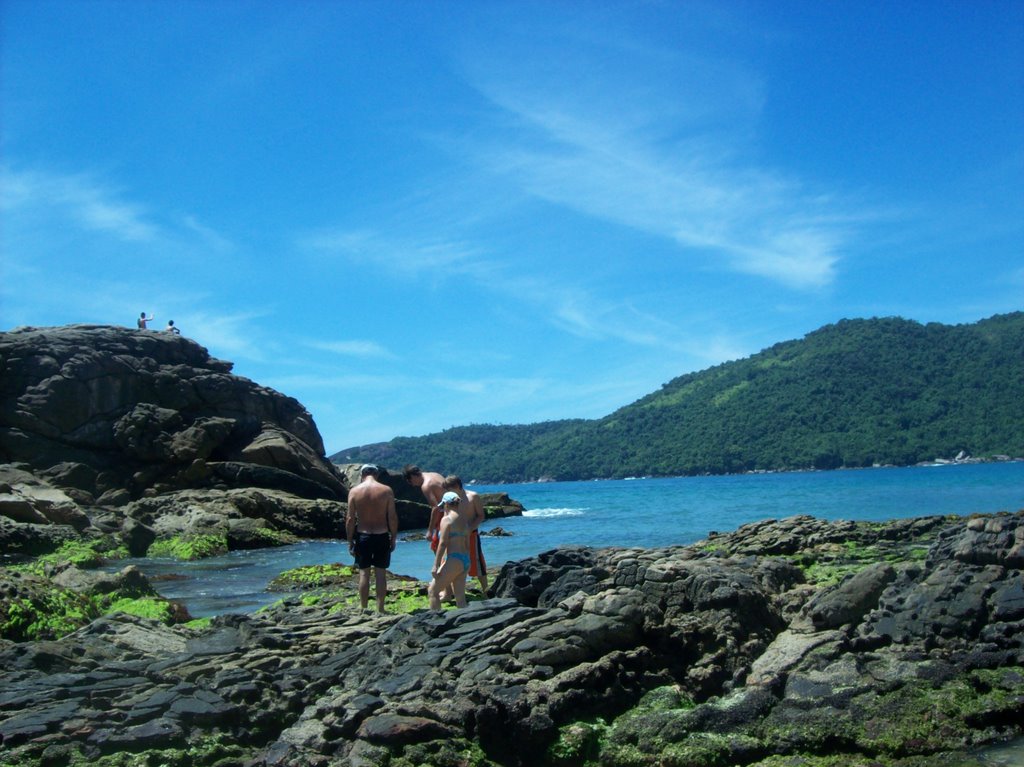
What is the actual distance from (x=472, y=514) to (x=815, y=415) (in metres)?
121

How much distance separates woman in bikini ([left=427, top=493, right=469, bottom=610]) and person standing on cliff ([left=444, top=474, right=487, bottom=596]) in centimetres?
38

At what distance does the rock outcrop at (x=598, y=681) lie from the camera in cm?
762

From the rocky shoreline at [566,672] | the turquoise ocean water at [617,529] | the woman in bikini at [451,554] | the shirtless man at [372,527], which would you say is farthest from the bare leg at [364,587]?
the turquoise ocean water at [617,529]

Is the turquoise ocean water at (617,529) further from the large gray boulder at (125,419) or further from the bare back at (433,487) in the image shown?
the large gray boulder at (125,419)

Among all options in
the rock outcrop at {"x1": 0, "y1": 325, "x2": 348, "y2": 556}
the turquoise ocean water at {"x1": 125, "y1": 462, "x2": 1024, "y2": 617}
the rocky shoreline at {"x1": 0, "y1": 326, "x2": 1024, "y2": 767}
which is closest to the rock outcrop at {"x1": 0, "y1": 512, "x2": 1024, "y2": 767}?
the rocky shoreline at {"x1": 0, "y1": 326, "x2": 1024, "y2": 767}

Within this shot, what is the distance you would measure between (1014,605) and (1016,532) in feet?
6.38

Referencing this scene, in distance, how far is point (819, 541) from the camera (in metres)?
19.2

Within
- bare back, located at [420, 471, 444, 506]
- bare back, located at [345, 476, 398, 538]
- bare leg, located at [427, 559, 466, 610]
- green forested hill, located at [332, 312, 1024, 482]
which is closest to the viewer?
bare leg, located at [427, 559, 466, 610]

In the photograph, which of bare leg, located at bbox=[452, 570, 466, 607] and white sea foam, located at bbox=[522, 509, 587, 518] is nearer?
bare leg, located at bbox=[452, 570, 466, 607]

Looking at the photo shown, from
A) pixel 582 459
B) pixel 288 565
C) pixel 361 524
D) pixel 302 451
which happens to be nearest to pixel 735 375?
pixel 582 459

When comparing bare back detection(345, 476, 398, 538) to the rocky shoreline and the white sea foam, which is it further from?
the white sea foam

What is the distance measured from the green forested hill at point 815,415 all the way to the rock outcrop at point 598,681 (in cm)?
10379

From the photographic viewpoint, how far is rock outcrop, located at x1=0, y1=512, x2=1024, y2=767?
7.62 meters

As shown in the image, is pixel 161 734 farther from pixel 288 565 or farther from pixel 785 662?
pixel 288 565
